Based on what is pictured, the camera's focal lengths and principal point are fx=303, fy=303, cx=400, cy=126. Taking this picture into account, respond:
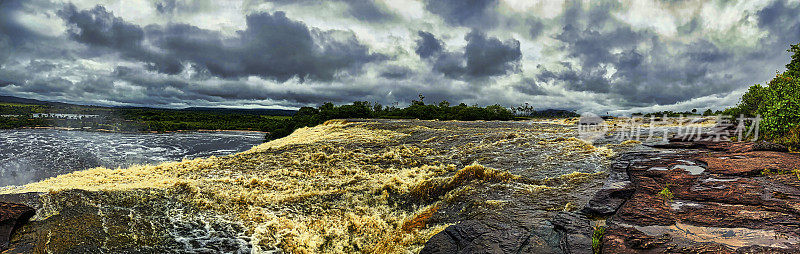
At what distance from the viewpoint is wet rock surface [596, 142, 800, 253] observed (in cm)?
413

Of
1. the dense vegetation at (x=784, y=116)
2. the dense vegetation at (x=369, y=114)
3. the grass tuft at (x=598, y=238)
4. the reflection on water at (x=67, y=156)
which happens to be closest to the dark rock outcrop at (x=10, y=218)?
the grass tuft at (x=598, y=238)

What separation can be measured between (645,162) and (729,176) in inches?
97.8

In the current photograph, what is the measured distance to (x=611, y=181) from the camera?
808 centimetres

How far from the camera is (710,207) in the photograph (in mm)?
5430

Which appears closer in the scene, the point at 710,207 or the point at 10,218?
the point at 710,207

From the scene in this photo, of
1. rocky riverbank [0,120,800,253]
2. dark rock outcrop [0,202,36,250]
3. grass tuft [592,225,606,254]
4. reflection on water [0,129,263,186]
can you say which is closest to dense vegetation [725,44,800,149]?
rocky riverbank [0,120,800,253]

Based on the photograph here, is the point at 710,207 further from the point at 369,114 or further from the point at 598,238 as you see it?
the point at 369,114

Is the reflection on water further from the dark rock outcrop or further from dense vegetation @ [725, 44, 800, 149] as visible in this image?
dense vegetation @ [725, 44, 800, 149]

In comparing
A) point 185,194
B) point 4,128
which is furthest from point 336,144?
point 4,128

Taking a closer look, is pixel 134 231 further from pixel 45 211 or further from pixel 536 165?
pixel 536 165

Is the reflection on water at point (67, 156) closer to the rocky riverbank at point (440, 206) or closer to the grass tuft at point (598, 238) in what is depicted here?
the rocky riverbank at point (440, 206)

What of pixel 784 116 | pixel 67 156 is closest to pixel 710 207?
pixel 784 116

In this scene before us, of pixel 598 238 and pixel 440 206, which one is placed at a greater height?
pixel 598 238

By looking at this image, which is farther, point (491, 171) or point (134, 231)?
point (491, 171)
